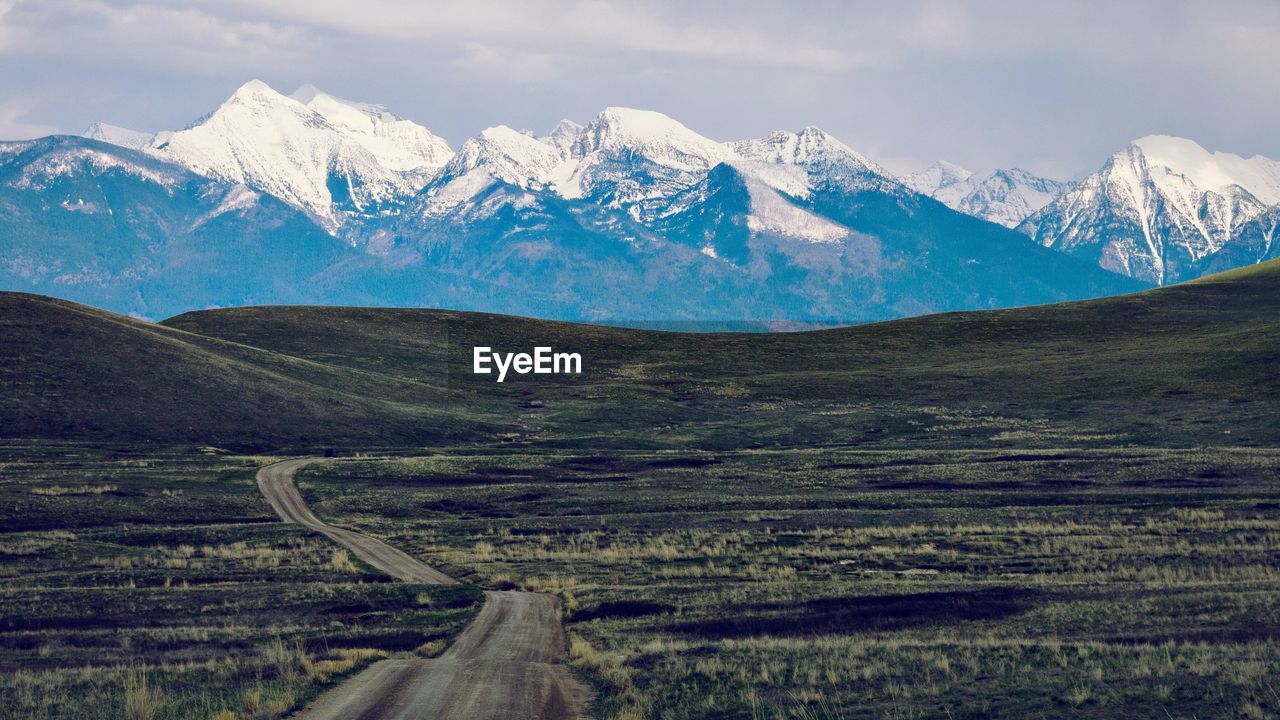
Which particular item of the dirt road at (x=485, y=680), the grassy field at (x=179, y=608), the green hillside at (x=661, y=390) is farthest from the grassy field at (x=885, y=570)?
the green hillside at (x=661, y=390)

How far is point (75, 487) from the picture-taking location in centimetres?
8188

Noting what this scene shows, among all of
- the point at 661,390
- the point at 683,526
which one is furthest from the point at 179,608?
the point at 661,390

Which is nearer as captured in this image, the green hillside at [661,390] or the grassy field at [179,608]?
the grassy field at [179,608]

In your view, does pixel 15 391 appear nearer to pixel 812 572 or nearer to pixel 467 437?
pixel 467 437

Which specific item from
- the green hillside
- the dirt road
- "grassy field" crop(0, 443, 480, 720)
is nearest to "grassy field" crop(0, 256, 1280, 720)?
"grassy field" crop(0, 443, 480, 720)

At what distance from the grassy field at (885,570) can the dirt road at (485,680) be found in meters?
1.15

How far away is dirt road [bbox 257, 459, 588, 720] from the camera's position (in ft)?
98.0

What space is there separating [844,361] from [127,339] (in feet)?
296

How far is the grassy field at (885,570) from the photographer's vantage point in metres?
31.1

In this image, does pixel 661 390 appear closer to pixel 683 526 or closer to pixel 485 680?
pixel 683 526

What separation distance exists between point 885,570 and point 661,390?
110m

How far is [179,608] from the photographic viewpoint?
47.6 metres

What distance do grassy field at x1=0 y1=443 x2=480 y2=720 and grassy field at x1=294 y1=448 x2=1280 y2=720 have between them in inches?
236

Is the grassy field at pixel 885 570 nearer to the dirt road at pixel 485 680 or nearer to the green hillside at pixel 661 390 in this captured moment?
the dirt road at pixel 485 680
